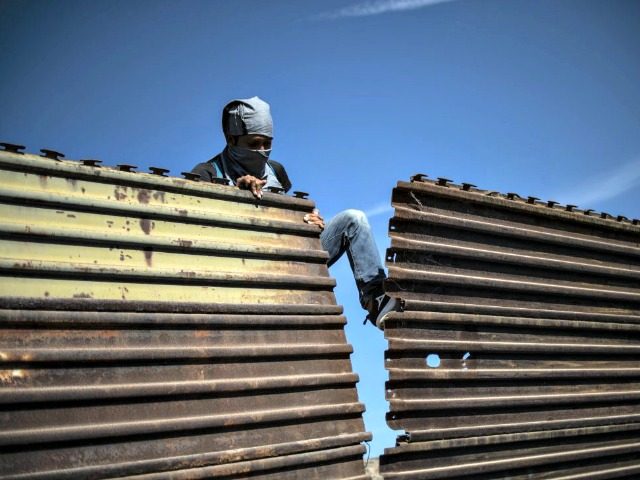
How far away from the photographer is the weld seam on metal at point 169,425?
2.99 metres

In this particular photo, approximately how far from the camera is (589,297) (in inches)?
202

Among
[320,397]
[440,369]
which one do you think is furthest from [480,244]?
[320,397]

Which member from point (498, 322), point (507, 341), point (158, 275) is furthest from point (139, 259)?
point (507, 341)

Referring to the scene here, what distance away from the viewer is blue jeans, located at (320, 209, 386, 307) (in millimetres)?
4555

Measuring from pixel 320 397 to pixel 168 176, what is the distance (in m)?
1.49

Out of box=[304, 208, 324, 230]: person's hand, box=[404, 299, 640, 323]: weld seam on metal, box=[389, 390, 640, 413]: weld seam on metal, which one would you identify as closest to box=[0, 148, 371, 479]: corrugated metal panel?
box=[304, 208, 324, 230]: person's hand

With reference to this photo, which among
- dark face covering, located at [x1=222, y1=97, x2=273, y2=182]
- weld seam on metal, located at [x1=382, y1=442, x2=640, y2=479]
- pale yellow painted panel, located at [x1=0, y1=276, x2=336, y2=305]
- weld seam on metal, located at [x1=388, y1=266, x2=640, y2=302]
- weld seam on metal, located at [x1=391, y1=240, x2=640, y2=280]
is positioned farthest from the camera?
dark face covering, located at [x1=222, y1=97, x2=273, y2=182]

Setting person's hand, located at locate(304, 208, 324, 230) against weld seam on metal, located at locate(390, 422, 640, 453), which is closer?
weld seam on metal, located at locate(390, 422, 640, 453)

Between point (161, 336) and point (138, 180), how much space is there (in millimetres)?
837

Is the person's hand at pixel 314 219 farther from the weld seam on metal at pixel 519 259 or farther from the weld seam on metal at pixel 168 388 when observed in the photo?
the weld seam on metal at pixel 168 388

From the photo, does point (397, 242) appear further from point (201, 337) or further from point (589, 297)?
point (589, 297)

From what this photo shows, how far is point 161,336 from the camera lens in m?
3.47

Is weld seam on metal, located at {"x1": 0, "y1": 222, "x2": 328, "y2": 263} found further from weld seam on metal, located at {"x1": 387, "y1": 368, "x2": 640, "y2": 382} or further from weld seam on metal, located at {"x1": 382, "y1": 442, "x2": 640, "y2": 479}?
weld seam on metal, located at {"x1": 382, "y1": 442, "x2": 640, "y2": 479}

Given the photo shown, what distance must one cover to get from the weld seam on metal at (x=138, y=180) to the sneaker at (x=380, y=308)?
75 cm
